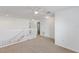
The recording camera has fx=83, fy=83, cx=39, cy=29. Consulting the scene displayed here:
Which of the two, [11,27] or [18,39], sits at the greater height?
[11,27]

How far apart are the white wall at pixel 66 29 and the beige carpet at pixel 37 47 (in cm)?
19

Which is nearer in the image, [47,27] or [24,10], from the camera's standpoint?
[24,10]

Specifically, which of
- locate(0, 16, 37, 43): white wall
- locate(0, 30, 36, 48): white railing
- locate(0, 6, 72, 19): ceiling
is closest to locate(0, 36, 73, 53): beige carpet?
locate(0, 30, 36, 48): white railing

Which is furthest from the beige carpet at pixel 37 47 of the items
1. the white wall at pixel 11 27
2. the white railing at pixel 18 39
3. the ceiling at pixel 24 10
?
the ceiling at pixel 24 10

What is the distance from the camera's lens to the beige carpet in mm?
1664

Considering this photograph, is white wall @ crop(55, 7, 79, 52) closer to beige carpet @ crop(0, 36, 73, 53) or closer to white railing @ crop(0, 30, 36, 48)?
beige carpet @ crop(0, 36, 73, 53)

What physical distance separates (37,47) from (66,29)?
2.54ft

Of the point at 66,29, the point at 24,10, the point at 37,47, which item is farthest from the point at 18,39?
the point at 66,29

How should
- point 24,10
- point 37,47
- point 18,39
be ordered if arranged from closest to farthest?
point 24,10
point 37,47
point 18,39

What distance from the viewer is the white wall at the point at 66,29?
73.7 inches

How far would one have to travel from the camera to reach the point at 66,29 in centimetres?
188

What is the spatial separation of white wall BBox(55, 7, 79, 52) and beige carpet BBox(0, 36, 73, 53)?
0.19m

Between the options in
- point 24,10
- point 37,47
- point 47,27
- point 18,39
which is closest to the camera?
point 24,10

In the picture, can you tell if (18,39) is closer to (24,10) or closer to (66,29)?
(24,10)
